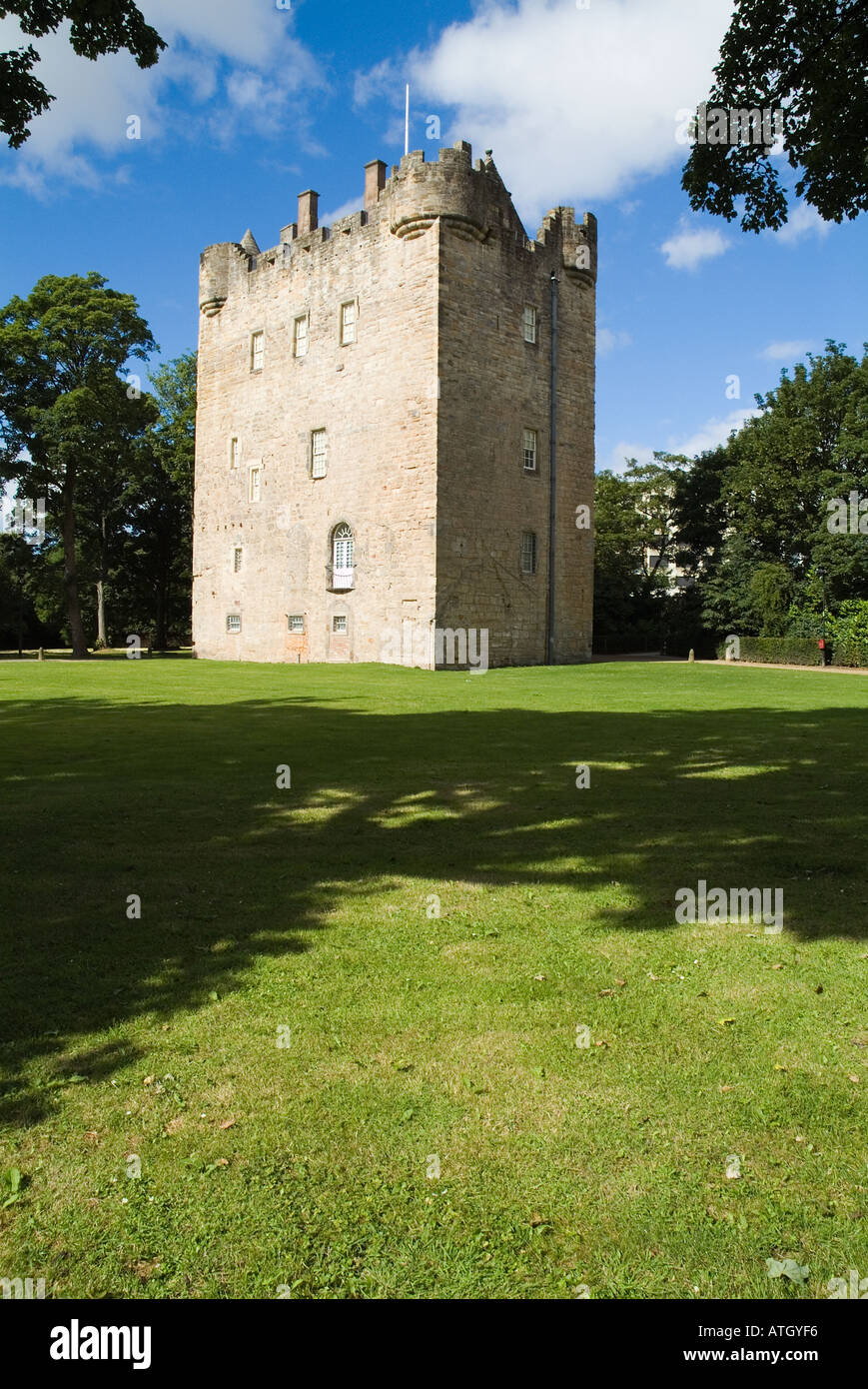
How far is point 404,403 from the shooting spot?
111ft

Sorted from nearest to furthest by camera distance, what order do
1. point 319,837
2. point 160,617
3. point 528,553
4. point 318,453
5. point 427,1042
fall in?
point 427,1042 → point 319,837 → point 528,553 → point 318,453 → point 160,617

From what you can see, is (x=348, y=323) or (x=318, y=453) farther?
(x=318, y=453)

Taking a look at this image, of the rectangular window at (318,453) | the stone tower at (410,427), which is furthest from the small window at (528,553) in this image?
the rectangular window at (318,453)

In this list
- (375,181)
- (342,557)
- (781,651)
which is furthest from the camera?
(781,651)

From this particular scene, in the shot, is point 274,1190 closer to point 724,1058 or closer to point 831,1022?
point 724,1058

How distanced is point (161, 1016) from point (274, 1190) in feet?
4.81

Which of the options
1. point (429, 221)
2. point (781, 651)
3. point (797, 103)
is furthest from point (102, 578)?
point (797, 103)

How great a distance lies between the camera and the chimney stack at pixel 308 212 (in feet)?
128

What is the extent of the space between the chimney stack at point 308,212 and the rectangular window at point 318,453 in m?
8.95

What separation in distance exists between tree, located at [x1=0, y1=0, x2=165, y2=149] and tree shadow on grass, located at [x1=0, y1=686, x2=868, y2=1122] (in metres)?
7.29

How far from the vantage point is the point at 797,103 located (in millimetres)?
10461

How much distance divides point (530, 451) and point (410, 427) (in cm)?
585

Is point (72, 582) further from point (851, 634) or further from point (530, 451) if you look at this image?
point (851, 634)

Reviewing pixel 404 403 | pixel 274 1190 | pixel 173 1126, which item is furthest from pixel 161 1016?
pixel 404 403
